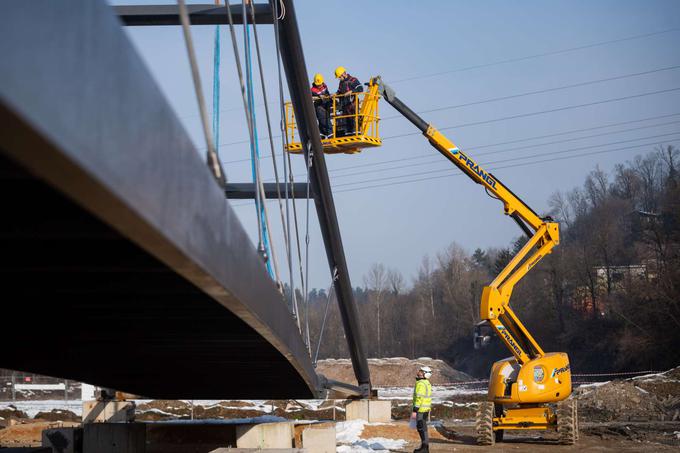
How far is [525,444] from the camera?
Answer: 1806cm

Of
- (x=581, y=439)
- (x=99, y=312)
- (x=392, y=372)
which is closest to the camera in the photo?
(x=99, y=312)

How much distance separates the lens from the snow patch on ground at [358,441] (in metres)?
16.4

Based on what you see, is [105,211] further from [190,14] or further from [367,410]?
[367,410]

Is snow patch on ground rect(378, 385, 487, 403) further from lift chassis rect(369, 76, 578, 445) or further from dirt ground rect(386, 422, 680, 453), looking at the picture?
lift chassis rect(369, 76, 578, 445)

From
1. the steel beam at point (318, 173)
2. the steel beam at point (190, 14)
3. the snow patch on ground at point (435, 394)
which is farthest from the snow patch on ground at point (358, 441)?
the snow patch on ground at point (435, 394)

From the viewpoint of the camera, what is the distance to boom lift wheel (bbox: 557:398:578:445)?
16938 mm

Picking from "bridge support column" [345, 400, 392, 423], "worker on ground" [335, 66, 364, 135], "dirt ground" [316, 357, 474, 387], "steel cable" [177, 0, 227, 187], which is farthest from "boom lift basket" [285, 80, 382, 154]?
"dirt ground" [316, 357, 474, 387]

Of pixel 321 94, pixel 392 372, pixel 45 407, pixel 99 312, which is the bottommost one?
pixel 45 407

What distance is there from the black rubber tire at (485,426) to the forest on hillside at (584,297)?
14.0 metres

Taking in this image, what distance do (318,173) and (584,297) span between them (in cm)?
5971

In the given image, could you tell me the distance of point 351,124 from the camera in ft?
61.7

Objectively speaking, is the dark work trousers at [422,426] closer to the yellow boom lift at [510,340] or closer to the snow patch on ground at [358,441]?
the snow patch on ground at [358,441]

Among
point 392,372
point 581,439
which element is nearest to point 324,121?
point 581,439

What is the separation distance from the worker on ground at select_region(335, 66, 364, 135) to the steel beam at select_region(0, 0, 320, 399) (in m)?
10.4
